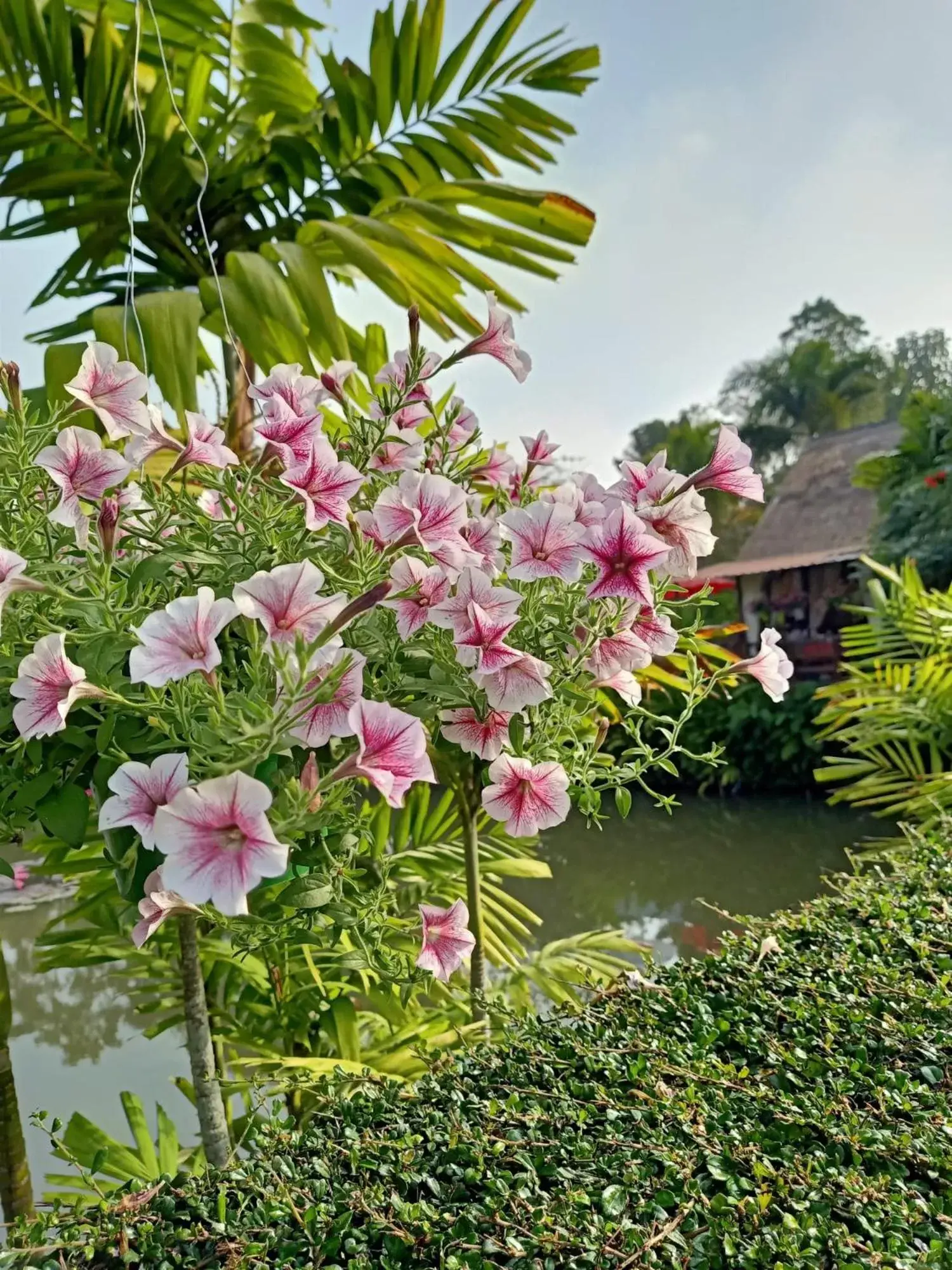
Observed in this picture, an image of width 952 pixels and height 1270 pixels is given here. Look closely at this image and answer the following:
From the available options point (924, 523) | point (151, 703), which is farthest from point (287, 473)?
point (924, 523)

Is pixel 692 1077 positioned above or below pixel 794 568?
below

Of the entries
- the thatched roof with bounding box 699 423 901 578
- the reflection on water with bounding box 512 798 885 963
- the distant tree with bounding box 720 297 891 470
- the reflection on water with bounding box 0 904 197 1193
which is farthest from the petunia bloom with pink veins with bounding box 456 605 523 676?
the distant tree with bounding box 720 297 891 470

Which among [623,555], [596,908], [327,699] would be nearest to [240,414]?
[623,555]

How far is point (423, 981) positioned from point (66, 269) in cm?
183

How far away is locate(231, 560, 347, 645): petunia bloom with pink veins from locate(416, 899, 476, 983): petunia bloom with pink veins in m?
0.32

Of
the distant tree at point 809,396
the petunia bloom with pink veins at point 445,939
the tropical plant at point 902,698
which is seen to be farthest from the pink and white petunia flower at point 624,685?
the distant tree at point 809,396

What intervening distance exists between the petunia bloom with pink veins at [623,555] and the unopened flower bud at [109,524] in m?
0.34

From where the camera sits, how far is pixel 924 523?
25.3 feet

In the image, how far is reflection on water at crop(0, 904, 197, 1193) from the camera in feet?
8.84

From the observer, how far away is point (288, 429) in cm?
66

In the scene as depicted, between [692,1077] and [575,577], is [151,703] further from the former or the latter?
[692,1077]

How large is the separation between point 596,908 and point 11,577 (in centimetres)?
488

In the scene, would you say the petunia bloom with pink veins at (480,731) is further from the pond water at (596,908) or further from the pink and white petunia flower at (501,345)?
the pond water at (596,908)

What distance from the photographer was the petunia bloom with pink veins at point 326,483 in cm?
62
